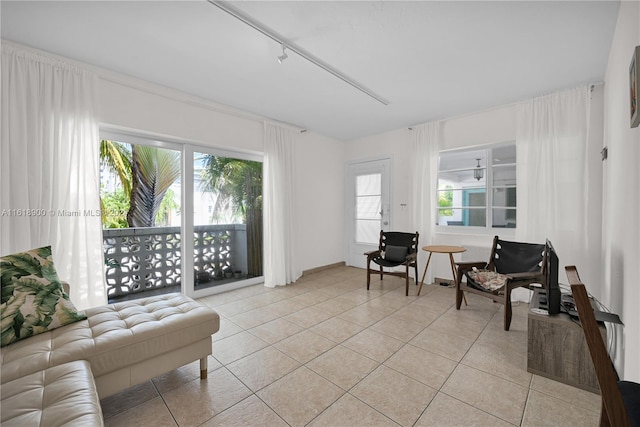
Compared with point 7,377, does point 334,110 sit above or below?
above

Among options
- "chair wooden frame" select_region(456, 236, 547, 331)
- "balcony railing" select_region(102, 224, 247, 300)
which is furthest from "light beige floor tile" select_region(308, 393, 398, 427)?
"balcony railing" select_region(102, 224, 247, 300)

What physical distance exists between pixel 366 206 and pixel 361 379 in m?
3.87

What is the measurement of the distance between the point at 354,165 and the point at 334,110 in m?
1.88

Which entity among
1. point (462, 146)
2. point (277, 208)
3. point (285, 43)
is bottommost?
point (277, 208)

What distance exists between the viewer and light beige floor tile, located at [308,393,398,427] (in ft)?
5.08

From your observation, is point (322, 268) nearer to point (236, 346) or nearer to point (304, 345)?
point (304, 345)

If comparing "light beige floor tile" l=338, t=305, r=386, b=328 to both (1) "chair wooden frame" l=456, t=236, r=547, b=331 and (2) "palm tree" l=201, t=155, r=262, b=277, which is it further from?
(2) "palm tree" l=201, t=155, r=262, b=277

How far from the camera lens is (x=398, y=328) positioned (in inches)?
109

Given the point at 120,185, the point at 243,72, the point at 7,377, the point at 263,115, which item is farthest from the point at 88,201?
the point at 263,115

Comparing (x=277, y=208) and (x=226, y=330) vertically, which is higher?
(x=277, y=208)

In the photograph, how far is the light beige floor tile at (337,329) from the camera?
261cm

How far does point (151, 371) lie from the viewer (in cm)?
172

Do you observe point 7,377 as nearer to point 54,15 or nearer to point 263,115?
point 54,15

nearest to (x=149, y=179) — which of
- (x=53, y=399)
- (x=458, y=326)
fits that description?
(x=53, y=399)
